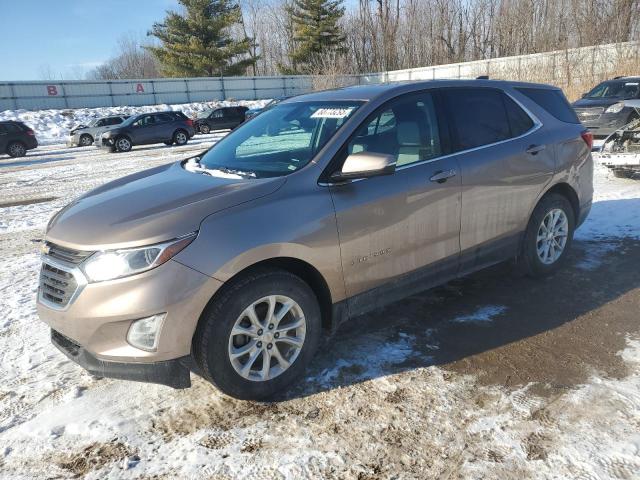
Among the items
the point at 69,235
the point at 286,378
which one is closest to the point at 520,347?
the point at 286,378

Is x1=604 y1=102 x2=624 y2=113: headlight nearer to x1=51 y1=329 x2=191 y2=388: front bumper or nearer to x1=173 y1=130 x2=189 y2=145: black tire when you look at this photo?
x1=51 y1=329 x2=191 y2=388: front bumper

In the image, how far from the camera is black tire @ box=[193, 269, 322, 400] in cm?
273

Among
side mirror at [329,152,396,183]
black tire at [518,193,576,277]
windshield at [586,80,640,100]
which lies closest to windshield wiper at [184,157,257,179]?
side mirror at [329,152,396,183]

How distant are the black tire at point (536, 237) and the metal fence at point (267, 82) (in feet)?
61.4

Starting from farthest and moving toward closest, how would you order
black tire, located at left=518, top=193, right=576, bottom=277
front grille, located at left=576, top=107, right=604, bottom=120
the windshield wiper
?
front grille, located at left=576, top=107, right=604, bottom=120 → black tire, located at left=518, top=193, right=576, bottom=277 → the windshield wiper

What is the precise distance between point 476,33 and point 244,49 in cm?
2445

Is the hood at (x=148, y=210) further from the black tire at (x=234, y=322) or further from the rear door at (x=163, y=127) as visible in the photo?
the rear door at (x=163, y=127)

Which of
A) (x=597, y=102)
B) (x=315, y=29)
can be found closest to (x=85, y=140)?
(x=597, y=102)

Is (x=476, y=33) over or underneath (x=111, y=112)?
over

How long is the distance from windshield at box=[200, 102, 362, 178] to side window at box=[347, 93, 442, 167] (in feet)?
0.64

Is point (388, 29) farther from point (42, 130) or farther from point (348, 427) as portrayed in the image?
point (348, 427)

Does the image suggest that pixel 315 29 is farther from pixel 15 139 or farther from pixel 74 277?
pixel 74 277

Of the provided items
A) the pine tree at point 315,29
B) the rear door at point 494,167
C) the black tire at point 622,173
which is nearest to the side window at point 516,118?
the rear door at point 494,167

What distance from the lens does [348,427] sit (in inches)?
107
